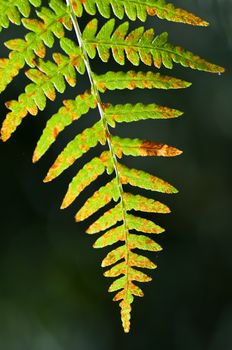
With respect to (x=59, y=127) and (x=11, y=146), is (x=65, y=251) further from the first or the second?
(x=59, y=127)

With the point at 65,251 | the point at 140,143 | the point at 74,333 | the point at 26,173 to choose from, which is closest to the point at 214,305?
the point at 74,333

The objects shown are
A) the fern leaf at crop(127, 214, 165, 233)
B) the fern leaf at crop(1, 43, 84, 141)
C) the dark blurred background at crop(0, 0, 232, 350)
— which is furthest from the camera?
the dark blurred background at crop(0, 0, 232, 350)

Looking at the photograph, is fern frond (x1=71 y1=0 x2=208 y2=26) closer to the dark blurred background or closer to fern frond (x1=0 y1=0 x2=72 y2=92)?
fern frond (x1=0 y1=0 x2=72 y2=92)

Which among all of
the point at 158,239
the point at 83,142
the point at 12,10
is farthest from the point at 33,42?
the point at 158,239

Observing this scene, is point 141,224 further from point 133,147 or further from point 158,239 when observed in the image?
point 158,239

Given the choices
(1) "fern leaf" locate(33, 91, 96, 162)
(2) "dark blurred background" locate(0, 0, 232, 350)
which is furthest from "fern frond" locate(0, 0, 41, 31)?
(2) "dark blurred background" locate(0, 0, 232, 350)

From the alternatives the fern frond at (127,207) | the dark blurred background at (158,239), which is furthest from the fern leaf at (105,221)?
the dark blurred background at (158,239)

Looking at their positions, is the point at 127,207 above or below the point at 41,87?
below
